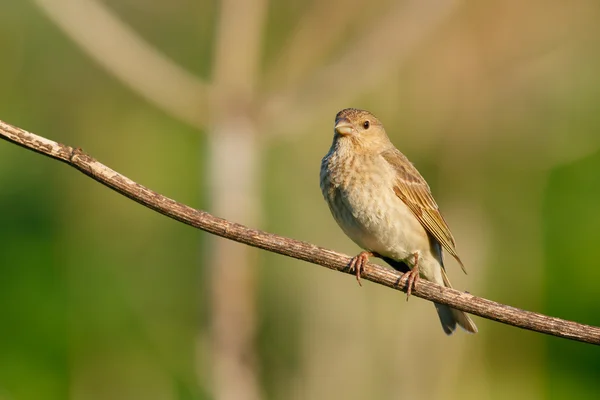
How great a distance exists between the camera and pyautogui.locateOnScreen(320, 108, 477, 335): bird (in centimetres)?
496

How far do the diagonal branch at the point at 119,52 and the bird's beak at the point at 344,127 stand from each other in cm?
300

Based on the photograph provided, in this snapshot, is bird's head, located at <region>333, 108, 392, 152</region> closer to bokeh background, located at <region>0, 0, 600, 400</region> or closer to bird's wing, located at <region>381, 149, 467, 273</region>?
bird's wing, located at <region>381, 149, 467, 273</region>

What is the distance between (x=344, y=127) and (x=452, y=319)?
123cm

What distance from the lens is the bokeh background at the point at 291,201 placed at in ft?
25.6

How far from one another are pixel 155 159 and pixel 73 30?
92.8 inches

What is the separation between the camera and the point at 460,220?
8.66 meters

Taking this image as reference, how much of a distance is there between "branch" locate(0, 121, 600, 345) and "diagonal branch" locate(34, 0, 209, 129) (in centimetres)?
428

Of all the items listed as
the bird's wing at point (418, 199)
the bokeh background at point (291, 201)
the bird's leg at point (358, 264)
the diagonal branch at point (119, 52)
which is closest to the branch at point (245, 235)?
the bird's leg at point (358, 264)

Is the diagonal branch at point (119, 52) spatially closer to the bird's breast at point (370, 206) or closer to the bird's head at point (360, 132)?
the bird's head at point (360, 132)

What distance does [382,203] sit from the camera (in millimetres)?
5000

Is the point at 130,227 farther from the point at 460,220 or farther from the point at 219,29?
the point at 460,220

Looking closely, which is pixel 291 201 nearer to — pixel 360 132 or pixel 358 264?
pixel 360 132

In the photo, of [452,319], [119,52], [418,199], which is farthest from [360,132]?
[119,52]

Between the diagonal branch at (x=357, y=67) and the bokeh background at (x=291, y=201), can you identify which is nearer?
the bokeh background at (x=291, y=201)
